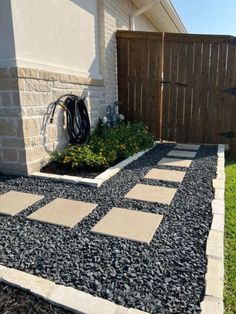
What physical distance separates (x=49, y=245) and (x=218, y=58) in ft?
15.5

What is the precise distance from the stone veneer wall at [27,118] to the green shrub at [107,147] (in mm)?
297

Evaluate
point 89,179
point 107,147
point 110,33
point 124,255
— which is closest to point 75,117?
point 107,147

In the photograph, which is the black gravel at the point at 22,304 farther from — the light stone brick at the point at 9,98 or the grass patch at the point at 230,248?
the light stone brick at the point at 9,98

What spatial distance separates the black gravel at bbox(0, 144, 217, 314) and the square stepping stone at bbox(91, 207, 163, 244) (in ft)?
0.18

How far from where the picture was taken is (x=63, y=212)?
8.16 feet

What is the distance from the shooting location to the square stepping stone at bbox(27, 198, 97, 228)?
2.32 m

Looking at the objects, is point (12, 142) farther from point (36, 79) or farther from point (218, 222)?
point (218, 222)

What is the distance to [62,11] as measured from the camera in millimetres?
4016

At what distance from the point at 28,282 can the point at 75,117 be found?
3036 millimetres

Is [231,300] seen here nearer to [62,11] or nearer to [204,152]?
[204,152]

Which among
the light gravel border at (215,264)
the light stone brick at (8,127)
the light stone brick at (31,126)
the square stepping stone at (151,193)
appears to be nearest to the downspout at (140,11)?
the light stone brick at (31,126)

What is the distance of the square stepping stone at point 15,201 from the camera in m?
2.54

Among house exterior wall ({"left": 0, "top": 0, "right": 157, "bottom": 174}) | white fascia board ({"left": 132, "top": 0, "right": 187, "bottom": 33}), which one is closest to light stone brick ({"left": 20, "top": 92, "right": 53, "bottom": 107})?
house exterior wall ({"left": 0, "top": 0, "right": 157, "bottom": 174})

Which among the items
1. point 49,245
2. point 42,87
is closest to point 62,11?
point 42,87
